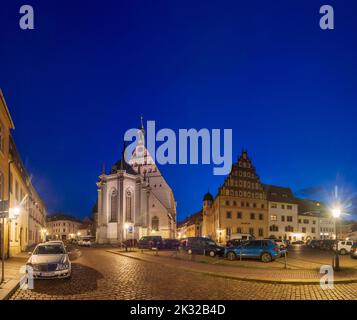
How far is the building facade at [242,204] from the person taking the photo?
67.1 m

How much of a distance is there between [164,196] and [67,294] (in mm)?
82842

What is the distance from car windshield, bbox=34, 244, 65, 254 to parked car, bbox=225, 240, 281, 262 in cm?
1301

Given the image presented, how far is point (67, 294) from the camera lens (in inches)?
463

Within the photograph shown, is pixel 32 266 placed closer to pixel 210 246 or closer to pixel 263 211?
pixel 210 246

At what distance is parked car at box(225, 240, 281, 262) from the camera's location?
24578 mm

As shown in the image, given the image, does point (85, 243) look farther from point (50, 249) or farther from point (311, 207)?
point (311, 207)

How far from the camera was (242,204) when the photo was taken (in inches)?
2712

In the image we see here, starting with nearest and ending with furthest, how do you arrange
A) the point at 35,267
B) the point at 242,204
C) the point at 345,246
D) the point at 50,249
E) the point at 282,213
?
the point at 35,267, the point at 50,249, the point at 345,246, the point at 242,204, the point at 282,213

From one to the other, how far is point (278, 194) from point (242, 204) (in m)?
14.0

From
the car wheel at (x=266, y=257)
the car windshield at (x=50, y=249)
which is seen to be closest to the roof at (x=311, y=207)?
the car wheel at (x=266, y=257)

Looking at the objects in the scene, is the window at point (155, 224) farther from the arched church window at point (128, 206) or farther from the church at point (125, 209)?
the arched church window at point (128, 206)

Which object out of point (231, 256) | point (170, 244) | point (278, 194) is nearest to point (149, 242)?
point (170, 244)
